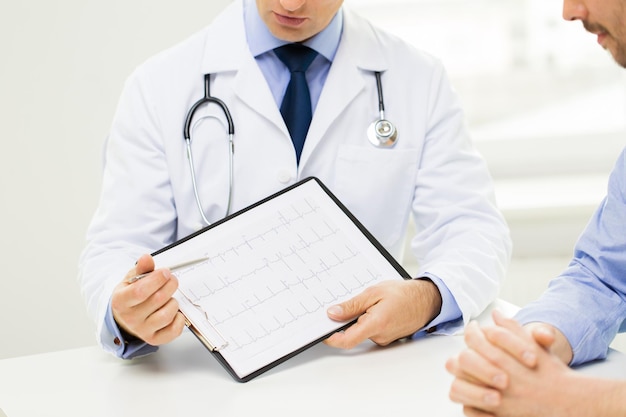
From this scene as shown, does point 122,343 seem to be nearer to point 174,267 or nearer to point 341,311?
point 174,267

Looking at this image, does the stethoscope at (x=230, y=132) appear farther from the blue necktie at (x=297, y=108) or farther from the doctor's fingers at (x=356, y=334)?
the doctor's fingers at (x=356, y=334)

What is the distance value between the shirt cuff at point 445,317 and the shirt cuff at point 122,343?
442mm

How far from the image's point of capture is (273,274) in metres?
1.39

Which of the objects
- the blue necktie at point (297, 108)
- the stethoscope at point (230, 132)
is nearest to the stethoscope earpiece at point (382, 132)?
the stethoscope at point (230, 132)

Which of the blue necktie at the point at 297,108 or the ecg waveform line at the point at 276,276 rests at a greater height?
the blue necktie at the point at 297,108

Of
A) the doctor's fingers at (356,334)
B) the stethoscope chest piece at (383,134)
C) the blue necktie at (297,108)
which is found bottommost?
the doctor's fingers at (356,334)

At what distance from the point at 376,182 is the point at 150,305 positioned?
0.58 meters

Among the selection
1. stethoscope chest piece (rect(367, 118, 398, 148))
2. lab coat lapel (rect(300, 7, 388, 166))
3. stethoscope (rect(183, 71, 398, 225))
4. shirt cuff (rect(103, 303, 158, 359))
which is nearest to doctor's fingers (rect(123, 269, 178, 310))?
shirt cuff (rect(103, 303, 158, 359))

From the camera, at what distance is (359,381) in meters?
1.24

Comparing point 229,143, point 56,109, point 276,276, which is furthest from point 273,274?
point 56,109

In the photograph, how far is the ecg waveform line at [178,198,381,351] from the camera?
4.38ft

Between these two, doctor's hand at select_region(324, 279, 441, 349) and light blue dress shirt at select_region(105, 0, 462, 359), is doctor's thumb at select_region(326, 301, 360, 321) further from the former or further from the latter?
light blue dress shirt at select_region(105, 0, 462, 359)

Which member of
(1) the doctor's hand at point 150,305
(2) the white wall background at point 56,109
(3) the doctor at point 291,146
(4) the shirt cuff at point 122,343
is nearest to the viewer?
(1) the doctor's hand at point 150,305

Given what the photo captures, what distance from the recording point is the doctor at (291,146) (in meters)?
1.63
